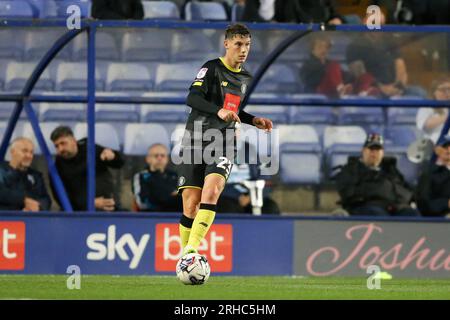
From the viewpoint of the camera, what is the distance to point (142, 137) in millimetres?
14836

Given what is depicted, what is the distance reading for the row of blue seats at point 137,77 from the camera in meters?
14.9

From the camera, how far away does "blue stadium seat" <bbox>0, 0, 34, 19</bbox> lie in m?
15.7

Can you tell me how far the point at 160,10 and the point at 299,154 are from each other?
11.0 feet

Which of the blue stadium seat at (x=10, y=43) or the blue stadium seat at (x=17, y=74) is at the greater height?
the blue stadium seat at (x=10, y=43)

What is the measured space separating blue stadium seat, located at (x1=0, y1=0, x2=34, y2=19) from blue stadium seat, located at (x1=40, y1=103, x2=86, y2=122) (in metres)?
1.23

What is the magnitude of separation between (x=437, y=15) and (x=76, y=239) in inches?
242

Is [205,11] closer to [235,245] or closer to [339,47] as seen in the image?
[339,47]

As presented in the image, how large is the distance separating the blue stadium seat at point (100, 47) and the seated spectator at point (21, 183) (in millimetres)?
1292

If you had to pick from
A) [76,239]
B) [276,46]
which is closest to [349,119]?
[276,46]

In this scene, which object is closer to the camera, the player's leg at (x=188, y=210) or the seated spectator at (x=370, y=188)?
the player's leg at (x=188, y=210)

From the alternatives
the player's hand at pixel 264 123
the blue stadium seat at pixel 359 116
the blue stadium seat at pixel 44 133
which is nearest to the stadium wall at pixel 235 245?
the blue stadium seat at pixel 44 133

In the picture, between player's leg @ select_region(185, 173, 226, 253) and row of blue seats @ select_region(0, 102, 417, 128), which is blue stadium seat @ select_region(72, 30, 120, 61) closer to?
row of blue seats @ select_region(0, 102, 417, 128)

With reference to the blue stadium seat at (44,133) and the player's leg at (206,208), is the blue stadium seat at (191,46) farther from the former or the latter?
the player's leg at (206,208)
